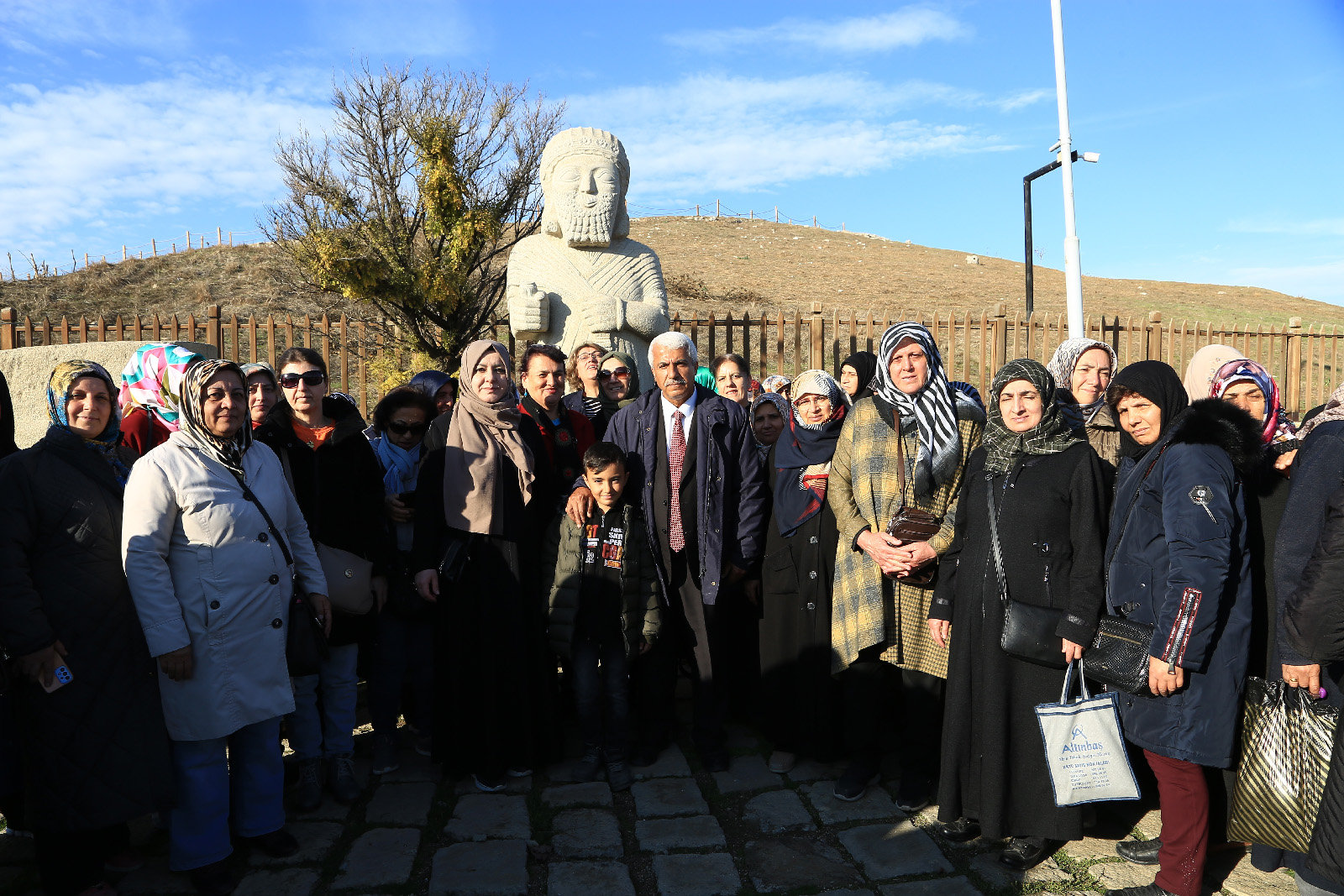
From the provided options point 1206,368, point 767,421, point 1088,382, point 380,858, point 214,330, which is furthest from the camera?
point 214,330

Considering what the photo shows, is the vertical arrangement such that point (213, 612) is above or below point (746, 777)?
above

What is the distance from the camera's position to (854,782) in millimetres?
3543

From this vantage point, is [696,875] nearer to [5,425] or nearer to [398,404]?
[398,404]

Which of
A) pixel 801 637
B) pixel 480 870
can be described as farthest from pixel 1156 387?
pixel 480 870

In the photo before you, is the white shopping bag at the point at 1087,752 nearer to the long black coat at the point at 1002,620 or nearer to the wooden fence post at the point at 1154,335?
the long black coat at the point at 1002,620

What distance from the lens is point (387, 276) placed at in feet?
32.5

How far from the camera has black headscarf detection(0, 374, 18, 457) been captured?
293 centimetres

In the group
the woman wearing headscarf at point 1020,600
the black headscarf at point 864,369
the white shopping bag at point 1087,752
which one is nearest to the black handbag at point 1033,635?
the woman wearing headscarf at point 1020,600

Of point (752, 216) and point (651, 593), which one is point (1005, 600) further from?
point (752, 216)

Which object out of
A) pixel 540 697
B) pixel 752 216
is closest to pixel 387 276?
pixel 540 697

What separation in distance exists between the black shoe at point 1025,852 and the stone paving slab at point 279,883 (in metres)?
2.44

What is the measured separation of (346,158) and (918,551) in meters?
9.95

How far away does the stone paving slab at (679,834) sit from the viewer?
3.20 meters

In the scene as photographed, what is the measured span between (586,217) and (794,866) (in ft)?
13.0
